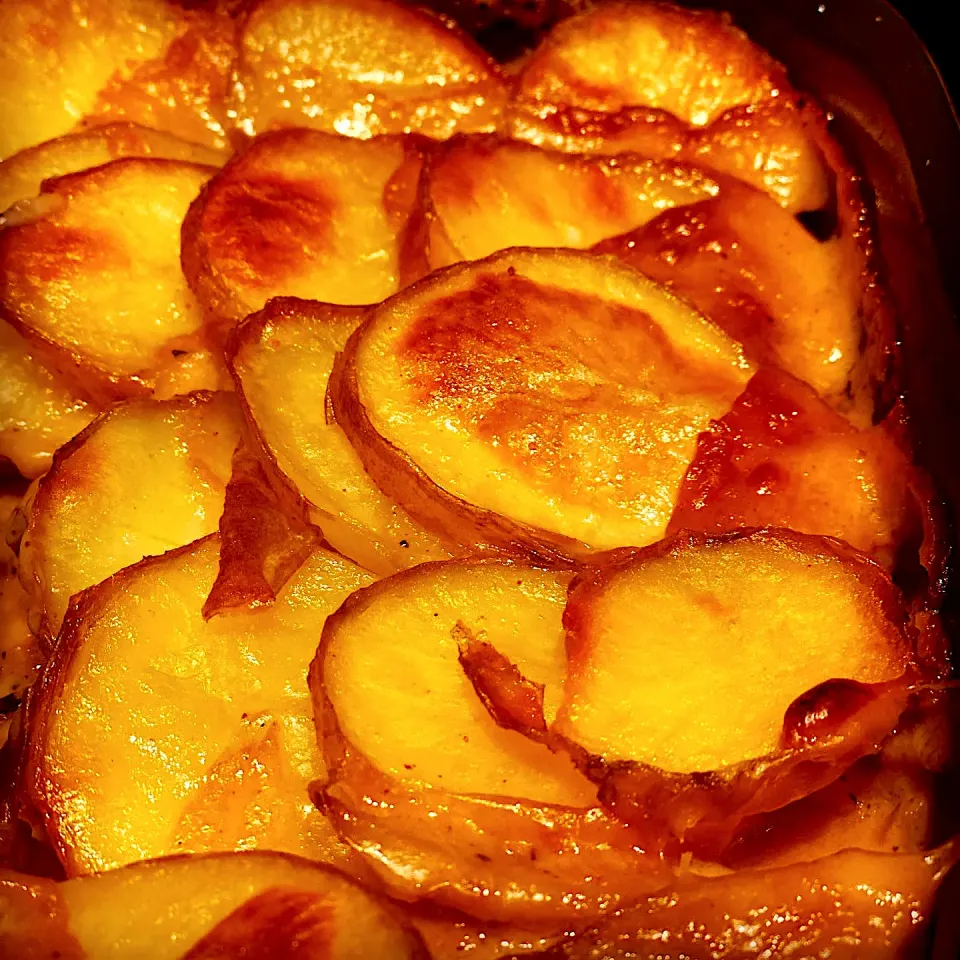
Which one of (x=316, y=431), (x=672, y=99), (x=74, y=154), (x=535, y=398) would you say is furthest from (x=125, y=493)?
(x=672, y=99)

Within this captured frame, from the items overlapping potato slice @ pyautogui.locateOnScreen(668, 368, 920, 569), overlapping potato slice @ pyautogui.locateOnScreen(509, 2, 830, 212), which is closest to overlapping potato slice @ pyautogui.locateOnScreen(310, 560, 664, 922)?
overlapping potato slice @ pyautogui.locateOnScreen(668, 368, 920, 569)

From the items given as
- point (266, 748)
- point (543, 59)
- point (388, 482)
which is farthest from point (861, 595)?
point (543, 59)

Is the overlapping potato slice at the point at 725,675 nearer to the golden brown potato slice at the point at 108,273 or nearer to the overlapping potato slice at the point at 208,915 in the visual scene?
the overlapping potato slice at the point at 208,915

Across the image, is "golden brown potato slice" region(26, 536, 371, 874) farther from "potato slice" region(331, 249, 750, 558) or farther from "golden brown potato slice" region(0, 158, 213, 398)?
"golden brown potato slice" region(0, 158, 213, 398)

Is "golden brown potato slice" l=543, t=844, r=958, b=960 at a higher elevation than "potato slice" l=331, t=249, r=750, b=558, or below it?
below

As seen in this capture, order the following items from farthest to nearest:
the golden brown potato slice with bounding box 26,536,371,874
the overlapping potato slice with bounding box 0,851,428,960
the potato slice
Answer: the potato slice → the golden brown potato slice with bounding box 26,536,371,874 → the overlapping potato slice with bounding box 0,851,428,960

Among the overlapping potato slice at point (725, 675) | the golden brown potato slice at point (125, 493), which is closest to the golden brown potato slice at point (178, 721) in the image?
the golden brown potato slice at point (125, 493)

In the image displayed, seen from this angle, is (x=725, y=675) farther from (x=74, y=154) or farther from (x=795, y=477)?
(x=74, y=154)
